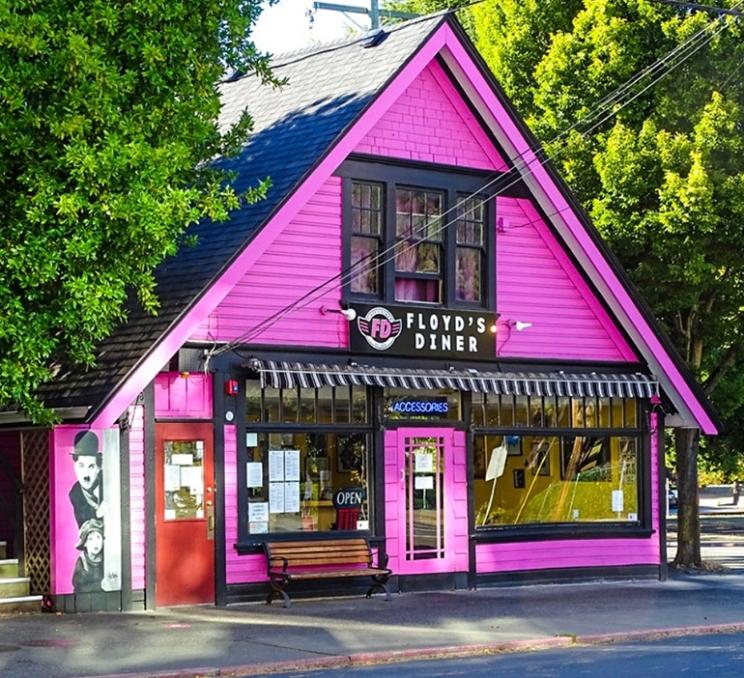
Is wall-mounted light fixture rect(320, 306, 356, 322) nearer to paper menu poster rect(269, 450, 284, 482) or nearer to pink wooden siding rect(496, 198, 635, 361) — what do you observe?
paper menu poster rect(269, 450, 284, 482)

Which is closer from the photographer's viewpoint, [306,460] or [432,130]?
[306,460]

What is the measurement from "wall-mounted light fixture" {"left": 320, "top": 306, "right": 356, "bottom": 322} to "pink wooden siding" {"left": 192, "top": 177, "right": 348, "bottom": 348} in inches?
2.3

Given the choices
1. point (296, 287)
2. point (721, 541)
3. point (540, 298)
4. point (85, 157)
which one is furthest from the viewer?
point (721, 541)

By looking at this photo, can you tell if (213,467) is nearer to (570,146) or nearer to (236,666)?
(236,666)

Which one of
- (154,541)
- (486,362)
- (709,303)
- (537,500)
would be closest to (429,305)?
(486,362)

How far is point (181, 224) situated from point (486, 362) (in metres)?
6.66

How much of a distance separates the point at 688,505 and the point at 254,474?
10325 millimetres

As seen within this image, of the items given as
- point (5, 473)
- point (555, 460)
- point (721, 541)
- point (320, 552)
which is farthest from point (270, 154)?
point (721, 541)

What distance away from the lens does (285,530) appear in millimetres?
20250

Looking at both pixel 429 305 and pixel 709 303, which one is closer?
pixel 429 305

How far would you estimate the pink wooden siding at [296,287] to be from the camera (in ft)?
64.9

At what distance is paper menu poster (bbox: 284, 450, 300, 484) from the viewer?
20.3m

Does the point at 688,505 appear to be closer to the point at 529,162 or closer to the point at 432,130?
the point at 529,162

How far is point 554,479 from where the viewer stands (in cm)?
2319
